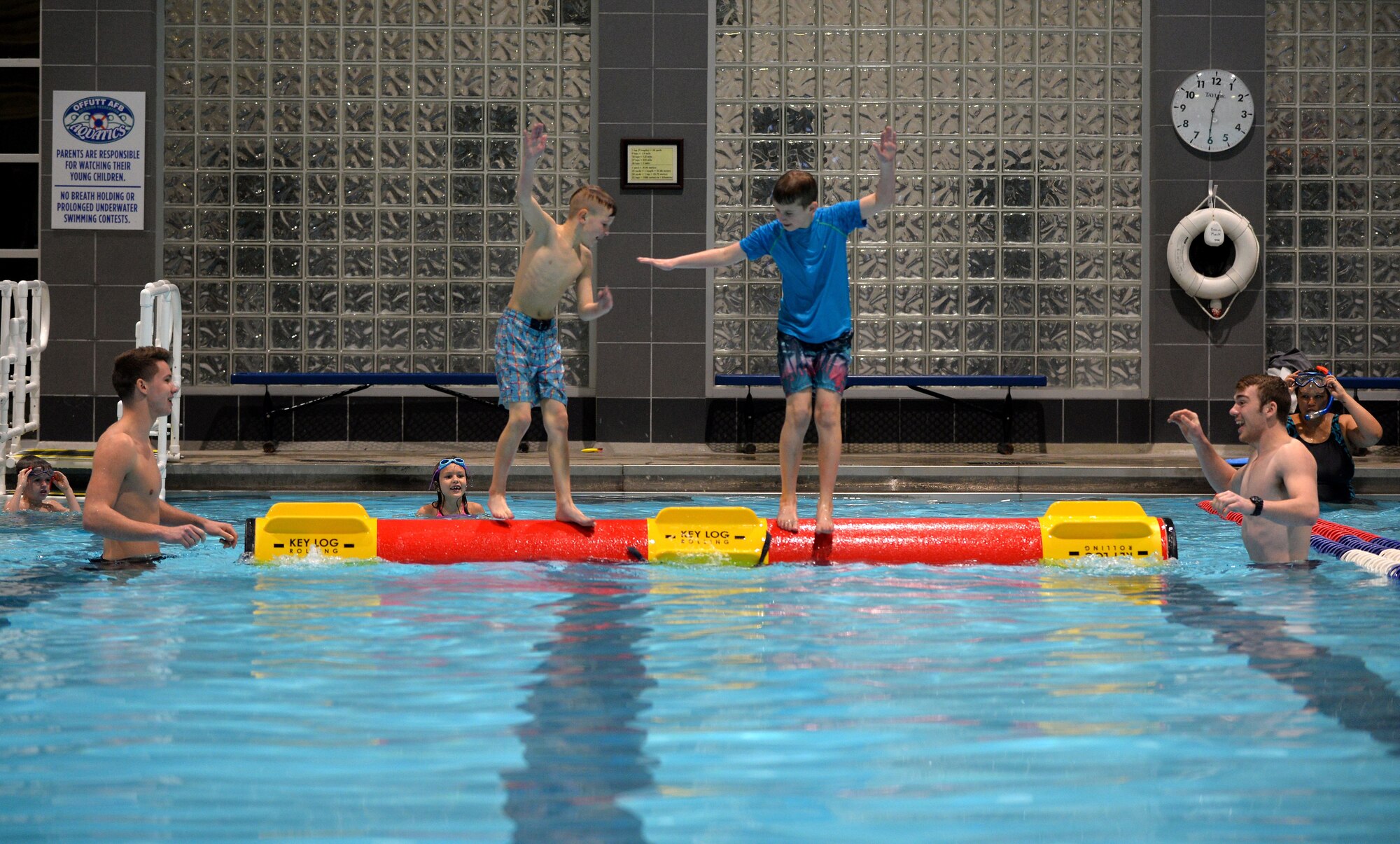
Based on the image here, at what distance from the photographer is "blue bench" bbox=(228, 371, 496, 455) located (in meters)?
12.5

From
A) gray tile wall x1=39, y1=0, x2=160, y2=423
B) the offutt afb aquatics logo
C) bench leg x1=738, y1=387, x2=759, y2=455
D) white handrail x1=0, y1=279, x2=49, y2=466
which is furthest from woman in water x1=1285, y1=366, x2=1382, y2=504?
the offutt afb aquatics logo

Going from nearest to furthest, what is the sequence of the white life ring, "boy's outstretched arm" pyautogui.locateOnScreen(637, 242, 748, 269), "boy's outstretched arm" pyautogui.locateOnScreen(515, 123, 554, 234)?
1. "boy's outstretched arm" pyautogui.locateOnScreen(515, 123, 554, 234)
2. "boy's outstretched arm" pyautogui.locateOnScreen(637, 242, 748, 269)
3. the white life ring

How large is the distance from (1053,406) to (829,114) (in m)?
3.43

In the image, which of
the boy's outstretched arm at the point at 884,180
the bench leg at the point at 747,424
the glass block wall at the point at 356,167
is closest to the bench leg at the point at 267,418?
the glass block wall at the point at 356,167

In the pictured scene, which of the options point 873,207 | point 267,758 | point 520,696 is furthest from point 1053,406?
point 267,758

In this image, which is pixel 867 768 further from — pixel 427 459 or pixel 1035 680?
pixel 427 459

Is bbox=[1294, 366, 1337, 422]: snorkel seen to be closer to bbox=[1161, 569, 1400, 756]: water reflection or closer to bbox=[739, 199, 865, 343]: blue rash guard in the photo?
bbox=[1161, 569, 1400, 756]: water reflection

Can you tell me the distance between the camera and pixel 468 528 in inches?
278

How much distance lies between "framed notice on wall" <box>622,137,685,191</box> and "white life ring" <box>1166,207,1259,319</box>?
4.53 m

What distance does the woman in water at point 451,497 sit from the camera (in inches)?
324

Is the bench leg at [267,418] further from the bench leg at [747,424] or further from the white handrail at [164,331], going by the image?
the bench leg at [747,424]

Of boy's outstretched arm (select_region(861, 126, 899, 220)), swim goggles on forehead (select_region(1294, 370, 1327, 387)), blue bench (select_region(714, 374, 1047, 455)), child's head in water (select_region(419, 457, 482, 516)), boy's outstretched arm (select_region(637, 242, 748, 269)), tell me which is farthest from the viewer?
blue bench (select_region(714, 374, 1047, 455))

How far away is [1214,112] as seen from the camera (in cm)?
1301

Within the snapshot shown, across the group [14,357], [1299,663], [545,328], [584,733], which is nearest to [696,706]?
[584,733]
